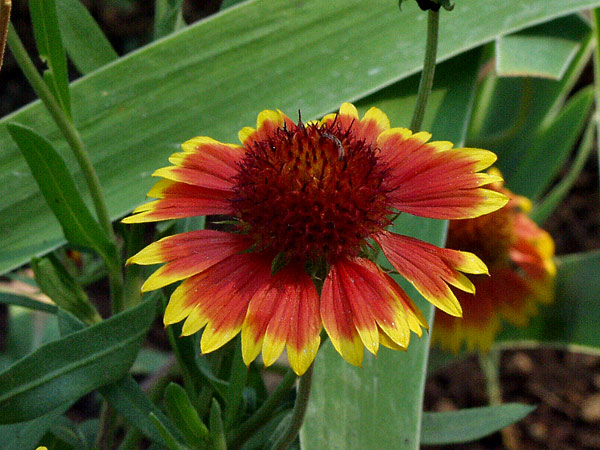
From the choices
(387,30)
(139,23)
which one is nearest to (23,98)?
(139,23)

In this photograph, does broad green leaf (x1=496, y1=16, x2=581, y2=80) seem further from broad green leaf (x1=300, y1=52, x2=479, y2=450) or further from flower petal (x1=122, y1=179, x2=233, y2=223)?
flower petal (x1=122, y1=179, x2=233, y2=223)

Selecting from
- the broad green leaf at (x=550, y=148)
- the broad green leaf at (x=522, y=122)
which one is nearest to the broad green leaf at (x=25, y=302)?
the broad green leaf at (x=522, y=122)

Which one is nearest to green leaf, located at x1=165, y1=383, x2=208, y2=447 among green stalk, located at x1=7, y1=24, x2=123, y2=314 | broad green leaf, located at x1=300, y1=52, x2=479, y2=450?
broad green leaf, located at x1=300, y1=52, x2=479, y2=450

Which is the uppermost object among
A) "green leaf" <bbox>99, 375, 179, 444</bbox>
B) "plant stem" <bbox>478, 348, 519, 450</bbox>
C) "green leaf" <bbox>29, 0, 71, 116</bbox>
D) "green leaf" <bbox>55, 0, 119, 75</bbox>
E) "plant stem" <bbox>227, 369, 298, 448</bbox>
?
"green leaf" <bbox>29, 0, 71, 116</bbox>

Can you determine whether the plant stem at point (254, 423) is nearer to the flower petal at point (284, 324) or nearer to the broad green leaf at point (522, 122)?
the flower petal at point (284, 324)

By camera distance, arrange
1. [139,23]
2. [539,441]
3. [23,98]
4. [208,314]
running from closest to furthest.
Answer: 1. [208,314]
2. [539,441]
3. [23,98]
4. [139,23]

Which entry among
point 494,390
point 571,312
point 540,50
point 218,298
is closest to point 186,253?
point 218,298

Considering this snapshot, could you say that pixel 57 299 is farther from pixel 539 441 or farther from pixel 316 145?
pixel 539 441
